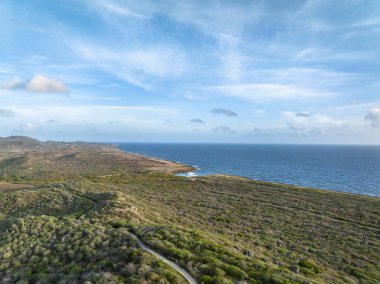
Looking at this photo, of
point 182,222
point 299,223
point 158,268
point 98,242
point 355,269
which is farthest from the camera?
point 299,223

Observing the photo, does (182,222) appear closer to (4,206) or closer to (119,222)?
(119,222)

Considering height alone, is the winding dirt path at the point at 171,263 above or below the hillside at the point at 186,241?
above

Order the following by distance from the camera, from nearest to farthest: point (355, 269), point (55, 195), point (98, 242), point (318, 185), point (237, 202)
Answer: point (98, 242) → point (355, 269) → point (55, 195) → point (237, 202) → point (318, 185)

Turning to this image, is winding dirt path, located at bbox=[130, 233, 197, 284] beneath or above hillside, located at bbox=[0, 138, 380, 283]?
above

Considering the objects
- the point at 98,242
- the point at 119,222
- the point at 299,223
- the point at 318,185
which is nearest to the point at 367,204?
the point at 299,223

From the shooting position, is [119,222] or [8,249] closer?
[8,249]

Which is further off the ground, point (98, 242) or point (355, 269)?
point (98, 242)

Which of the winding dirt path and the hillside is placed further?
the hillside

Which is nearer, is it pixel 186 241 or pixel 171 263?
pixel 171 263

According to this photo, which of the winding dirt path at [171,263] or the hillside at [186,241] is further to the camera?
the hillside at [186,241]
